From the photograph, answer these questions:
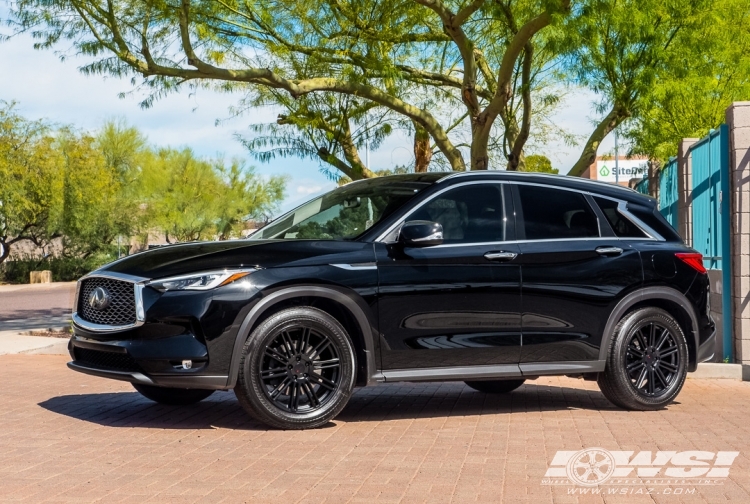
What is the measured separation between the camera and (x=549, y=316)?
329 inches

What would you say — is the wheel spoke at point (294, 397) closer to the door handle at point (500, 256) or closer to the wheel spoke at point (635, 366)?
the door handle at point (500, 256)

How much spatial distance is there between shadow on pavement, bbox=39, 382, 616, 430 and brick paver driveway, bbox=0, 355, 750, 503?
0.7 inches

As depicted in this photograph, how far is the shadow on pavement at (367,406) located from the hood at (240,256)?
1.18 metres

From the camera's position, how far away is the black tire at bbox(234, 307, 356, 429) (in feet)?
24.1

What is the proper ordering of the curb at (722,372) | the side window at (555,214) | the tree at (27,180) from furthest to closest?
the tree at (27,180)
the curb at (722,372)
the side window at (555,214)

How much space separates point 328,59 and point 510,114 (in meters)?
4.33

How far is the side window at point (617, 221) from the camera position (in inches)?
353

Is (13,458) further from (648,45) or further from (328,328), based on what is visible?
(648,45)

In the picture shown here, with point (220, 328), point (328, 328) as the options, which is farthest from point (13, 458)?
point (328, 328)

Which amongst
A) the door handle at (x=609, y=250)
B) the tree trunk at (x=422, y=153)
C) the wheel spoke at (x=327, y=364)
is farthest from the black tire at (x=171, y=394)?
the tree trunk at (x=422, y=153)

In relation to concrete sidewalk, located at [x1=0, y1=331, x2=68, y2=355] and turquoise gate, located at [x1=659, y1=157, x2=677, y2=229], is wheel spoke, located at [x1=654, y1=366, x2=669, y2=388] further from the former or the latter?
concrete sidewalk, located at [x1=0, y1=331, x2=68, y2=355]

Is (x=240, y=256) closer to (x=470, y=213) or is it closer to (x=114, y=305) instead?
(x=114, y=305)

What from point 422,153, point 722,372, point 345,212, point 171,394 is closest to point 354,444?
point 345,212

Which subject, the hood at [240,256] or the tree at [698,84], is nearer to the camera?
the hood at [240,256]
